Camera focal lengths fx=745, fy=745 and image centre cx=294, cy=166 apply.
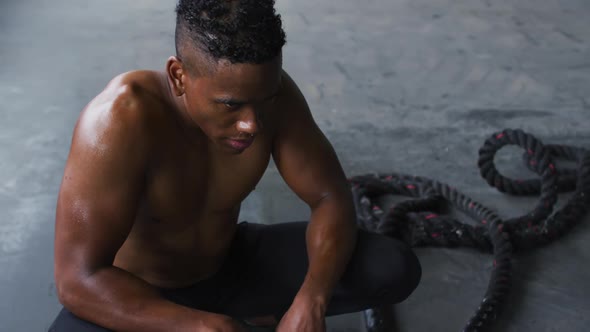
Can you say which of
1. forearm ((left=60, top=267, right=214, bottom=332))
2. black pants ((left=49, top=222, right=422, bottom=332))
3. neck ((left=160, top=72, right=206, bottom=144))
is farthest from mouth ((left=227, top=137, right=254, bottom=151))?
black pants ((left=49, top=222, right=422, bottom=332))

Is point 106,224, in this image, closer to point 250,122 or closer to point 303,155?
point 250,122

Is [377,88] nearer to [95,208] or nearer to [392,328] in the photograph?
[392,328]

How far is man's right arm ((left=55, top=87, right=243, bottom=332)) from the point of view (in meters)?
1.23

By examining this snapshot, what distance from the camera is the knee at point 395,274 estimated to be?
1.57 meters

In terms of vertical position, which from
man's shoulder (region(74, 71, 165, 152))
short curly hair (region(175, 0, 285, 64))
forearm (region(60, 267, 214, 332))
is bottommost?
forearm (region(60, 267, 214, 332))

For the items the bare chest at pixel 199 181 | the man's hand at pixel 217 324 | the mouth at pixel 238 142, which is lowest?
the man's hand at pixel 217 324

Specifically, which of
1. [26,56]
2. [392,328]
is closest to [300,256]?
[392,328]

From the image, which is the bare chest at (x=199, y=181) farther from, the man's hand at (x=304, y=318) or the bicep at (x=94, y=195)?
the man's hand at (x=304, y=318)

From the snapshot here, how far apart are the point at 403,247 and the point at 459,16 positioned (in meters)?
2.45

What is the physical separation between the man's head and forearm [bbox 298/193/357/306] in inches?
13.3

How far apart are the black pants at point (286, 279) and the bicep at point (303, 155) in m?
0.16

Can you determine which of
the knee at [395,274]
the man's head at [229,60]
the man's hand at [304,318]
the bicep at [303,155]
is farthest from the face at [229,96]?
the knee at [395,274]

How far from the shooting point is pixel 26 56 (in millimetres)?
3334

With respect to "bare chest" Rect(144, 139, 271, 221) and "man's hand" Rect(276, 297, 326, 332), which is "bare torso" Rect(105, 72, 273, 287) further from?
"man's hand" Rect(276, 297, 326, 332)
